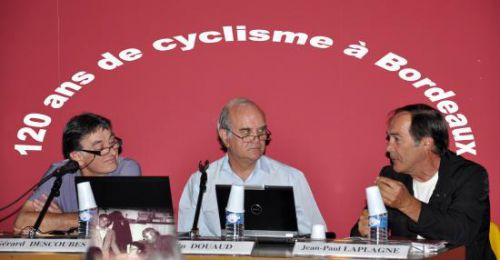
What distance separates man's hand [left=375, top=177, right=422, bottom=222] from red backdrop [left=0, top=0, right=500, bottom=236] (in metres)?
1.14

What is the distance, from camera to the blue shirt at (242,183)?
398cm

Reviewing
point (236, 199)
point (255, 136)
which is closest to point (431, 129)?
point (255, 136)

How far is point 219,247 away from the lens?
2.69 metres

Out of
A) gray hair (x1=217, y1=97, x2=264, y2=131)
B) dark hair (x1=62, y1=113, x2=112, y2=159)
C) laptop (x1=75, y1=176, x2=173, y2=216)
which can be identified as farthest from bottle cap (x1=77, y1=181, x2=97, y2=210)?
gray hair (x1=217, y1=97, x2=264, y2=131)

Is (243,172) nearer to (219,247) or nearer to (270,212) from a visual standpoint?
(270,212)

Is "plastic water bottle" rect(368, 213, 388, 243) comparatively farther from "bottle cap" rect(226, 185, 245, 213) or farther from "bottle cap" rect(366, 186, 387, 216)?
"bottle cap" rect(226, 185, 245, 213)

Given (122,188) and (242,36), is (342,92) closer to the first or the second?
(242,36)

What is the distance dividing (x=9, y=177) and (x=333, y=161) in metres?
1.92

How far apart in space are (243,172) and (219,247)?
1.45m

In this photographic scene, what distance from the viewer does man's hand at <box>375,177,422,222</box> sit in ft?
9.99

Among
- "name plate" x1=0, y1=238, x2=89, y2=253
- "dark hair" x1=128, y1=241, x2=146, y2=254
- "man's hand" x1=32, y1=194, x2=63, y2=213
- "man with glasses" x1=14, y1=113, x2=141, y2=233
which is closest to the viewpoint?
"dark hair" x1=128, y1=241, x2=146, y2=254

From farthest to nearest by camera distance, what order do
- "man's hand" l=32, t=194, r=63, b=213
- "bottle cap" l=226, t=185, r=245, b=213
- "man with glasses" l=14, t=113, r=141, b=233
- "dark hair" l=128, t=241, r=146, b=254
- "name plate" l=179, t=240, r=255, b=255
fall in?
"man with glasses" l=14, t=113, r=141, b=233 → "man's hand" l=32, t=194, r=63, b=213 → "bottle cap" l=226, t=185, r=245, b=213 → "name plate" l=179, t=240, r=255, b=255 → "dark hair" l=128, t=241, r=146, b=254

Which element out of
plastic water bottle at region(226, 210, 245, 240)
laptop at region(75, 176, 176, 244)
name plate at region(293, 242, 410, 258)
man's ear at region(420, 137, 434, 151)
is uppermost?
man's ear at region(420, 137, 434, 151)


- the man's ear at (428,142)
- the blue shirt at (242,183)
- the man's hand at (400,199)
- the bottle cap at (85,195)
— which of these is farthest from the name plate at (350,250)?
the blue shirt at (242,183)
